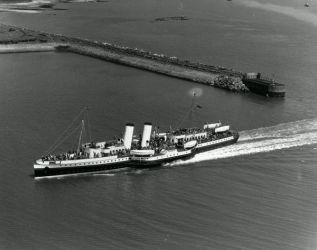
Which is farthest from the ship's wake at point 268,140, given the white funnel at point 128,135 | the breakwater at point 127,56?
the breakwater at point 127,56

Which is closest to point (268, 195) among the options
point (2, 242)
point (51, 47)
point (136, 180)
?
point (136, 180)

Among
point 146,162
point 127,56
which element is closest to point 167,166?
point 146,162

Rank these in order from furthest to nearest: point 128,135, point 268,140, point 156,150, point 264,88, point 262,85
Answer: point 262,85, point 264,88, point 268,140, point 156,150, point 128,135

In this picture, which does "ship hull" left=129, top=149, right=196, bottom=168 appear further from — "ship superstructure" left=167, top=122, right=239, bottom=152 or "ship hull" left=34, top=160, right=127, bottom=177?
"ship superstructure" left=167, top=122, right=239, bottom=152

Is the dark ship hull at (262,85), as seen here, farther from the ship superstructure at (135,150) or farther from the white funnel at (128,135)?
the white funnel at (128,135)

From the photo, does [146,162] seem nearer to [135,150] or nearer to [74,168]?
[135,150]
